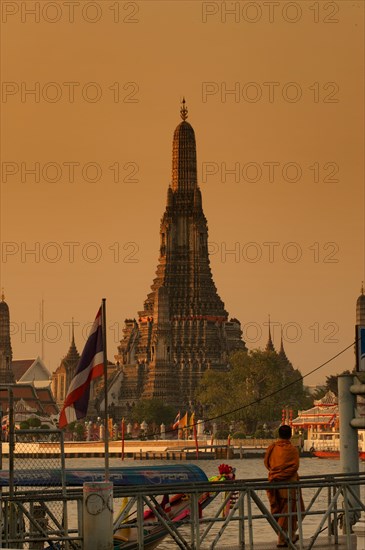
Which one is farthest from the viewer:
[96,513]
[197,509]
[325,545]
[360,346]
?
[360,346]

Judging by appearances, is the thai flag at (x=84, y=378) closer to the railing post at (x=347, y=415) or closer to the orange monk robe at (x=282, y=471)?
the orange monk robe at (x=282, y=471)

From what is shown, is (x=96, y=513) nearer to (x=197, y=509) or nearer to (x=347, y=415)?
(x=197, y=509)

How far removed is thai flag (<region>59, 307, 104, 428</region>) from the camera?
27312 millimetres

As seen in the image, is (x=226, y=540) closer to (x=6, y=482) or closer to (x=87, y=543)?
(x=6, y=482)

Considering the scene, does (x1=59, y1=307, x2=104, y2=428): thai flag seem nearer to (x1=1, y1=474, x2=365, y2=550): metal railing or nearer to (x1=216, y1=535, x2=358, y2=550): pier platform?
(x1=1, y1=474, x2=365, y2=550): metal railing

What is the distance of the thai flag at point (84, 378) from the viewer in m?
27.3

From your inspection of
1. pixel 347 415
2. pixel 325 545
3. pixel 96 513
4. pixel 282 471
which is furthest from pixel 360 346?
pixel 96 513

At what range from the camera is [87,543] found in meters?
23.7

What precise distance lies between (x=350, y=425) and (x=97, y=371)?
4.22m

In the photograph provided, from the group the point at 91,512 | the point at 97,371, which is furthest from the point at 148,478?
the point at 91,512

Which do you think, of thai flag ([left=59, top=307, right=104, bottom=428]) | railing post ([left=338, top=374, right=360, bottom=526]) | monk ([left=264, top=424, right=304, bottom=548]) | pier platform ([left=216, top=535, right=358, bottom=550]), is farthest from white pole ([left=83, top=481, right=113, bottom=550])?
railing post ([left=338, top=374, right=360, bottom=526])

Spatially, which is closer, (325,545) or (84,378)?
(325,545)

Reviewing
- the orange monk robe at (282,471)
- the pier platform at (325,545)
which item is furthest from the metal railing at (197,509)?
the orange monk robe at (282,471)

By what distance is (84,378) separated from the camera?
27.5 meters
